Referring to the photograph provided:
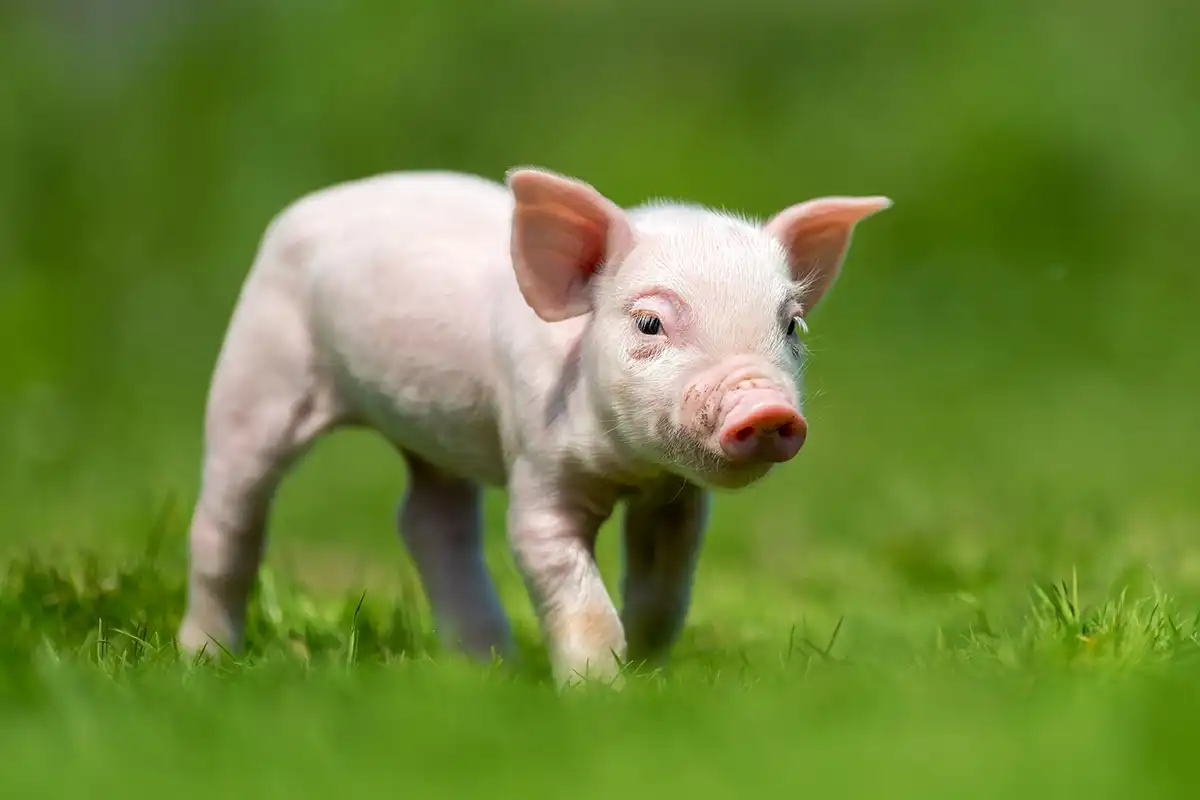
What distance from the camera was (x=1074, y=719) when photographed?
2.73 m

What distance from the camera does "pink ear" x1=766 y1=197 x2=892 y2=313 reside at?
12.9 ft

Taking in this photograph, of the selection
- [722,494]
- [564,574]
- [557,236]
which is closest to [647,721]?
[564,574]

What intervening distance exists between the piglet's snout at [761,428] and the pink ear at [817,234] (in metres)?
0.68

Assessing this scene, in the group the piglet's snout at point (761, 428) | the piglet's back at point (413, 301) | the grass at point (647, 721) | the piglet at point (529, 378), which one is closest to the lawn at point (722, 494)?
the grass at point (647, 721)

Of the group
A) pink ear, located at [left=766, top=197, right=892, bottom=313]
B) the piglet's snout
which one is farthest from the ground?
the piglet's snout

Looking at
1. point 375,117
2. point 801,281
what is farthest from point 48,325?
point 801,281

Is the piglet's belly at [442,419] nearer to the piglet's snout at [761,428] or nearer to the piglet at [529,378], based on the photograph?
the piglet at [529,378]

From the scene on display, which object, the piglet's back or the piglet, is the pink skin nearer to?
the piglet

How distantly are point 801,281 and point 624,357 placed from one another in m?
0.60

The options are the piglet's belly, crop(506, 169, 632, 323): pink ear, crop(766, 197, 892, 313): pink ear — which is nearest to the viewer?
crop(506, 169, 632, 323): pink ear

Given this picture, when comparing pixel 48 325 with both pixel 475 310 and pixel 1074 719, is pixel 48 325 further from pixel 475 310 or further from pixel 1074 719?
pixel 1074 719

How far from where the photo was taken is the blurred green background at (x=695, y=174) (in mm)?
8914

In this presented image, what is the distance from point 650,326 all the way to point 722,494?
2.74m

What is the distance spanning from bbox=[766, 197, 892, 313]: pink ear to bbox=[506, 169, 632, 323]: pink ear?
384 mm
